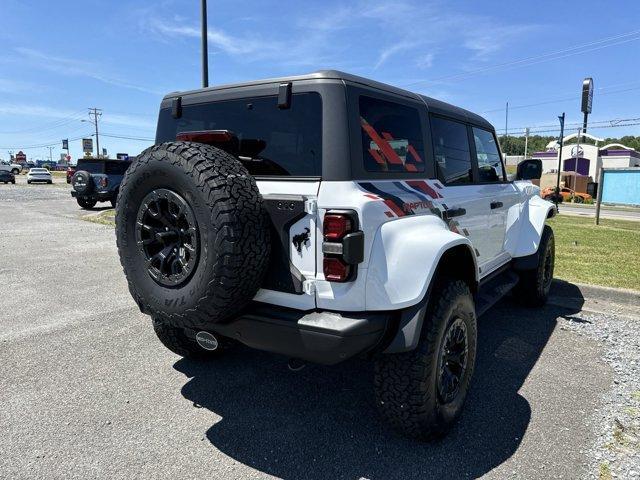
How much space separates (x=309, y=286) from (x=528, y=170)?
3.58 m

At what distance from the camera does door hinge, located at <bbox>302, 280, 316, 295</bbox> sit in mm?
2273

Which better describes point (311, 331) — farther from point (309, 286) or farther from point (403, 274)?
point (403, 274)

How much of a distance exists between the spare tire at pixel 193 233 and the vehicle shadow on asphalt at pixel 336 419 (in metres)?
0.85

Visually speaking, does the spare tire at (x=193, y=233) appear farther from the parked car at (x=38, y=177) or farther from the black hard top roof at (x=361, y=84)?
the parked car at (x=38, y=177)

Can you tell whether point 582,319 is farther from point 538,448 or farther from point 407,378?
point 407,378

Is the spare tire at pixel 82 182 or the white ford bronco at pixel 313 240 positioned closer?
the white ford bronco at pixel 313 240

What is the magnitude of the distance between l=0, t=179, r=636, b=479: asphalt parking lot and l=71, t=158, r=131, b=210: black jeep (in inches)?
477

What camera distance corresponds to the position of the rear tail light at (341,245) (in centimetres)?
214

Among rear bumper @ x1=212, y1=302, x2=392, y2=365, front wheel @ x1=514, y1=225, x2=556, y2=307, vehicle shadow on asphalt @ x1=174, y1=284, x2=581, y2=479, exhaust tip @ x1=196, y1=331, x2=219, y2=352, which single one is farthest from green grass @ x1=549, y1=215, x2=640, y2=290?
exhaust tip @ x1=196, y1=331, x2=219, y2=352

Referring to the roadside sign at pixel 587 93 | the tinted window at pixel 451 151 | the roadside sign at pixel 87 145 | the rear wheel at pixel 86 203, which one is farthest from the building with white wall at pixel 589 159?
Answer: the roadside sign at pixel 87 145

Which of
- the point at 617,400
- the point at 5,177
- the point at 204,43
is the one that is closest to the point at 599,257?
the point at 617,400

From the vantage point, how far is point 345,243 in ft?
6.99

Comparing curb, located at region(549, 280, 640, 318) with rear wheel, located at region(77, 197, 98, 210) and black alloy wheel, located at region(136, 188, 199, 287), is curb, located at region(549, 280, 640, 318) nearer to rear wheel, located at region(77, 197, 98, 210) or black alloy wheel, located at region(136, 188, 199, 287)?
black alloy wheel, located at region(136, 188, 199, 287)

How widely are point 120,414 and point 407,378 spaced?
1.82 metres
